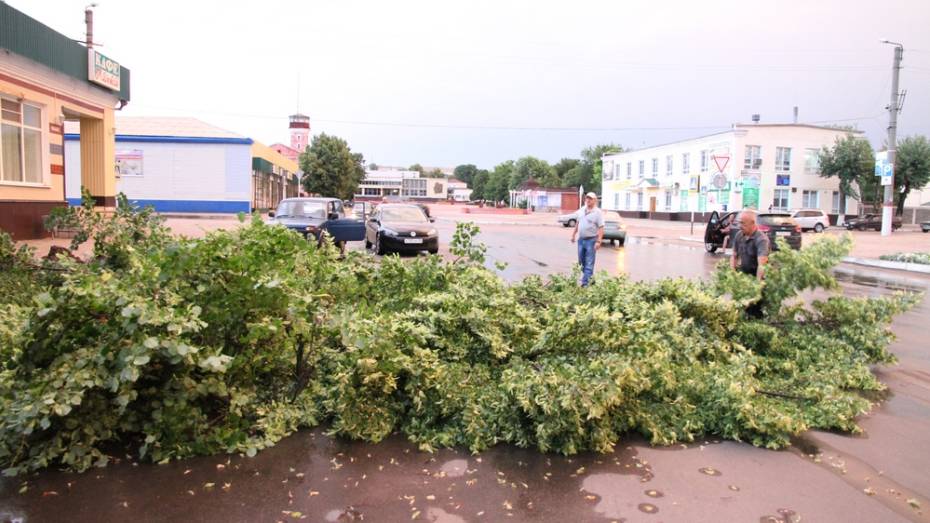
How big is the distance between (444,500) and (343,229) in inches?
529

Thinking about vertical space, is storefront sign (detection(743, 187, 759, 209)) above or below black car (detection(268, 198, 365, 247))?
above

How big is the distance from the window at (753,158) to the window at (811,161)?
13.7 ft

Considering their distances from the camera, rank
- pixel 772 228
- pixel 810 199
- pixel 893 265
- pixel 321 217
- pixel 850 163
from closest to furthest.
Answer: pixel 321 217 < pixel 893 265 < pixel 772 228 < pixel 850 163 < pixel 810 199

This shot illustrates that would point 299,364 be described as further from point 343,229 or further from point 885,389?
point 343,229

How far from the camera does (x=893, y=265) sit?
19.6 m

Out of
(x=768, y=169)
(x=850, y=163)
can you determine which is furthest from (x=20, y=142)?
(x=850, y=163)

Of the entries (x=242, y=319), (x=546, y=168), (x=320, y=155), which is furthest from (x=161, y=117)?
(x=546, y=168)

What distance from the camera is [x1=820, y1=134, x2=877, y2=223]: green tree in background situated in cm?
4909

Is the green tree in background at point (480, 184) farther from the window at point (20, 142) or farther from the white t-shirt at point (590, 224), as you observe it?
the white t-shirt at point (590, 224)

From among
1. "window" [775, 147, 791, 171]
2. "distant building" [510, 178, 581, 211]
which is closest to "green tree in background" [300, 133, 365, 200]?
"distant building" [510, 178, 581, 211]

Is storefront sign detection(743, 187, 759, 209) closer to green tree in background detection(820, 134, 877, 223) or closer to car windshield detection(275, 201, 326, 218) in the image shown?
green tree in background detection(820, 134, 877, 223)

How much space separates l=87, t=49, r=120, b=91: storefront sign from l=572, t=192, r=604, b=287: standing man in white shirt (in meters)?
15.0

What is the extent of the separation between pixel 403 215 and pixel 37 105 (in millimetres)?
9760

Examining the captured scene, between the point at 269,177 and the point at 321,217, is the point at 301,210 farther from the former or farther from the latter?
the point at 269,177
